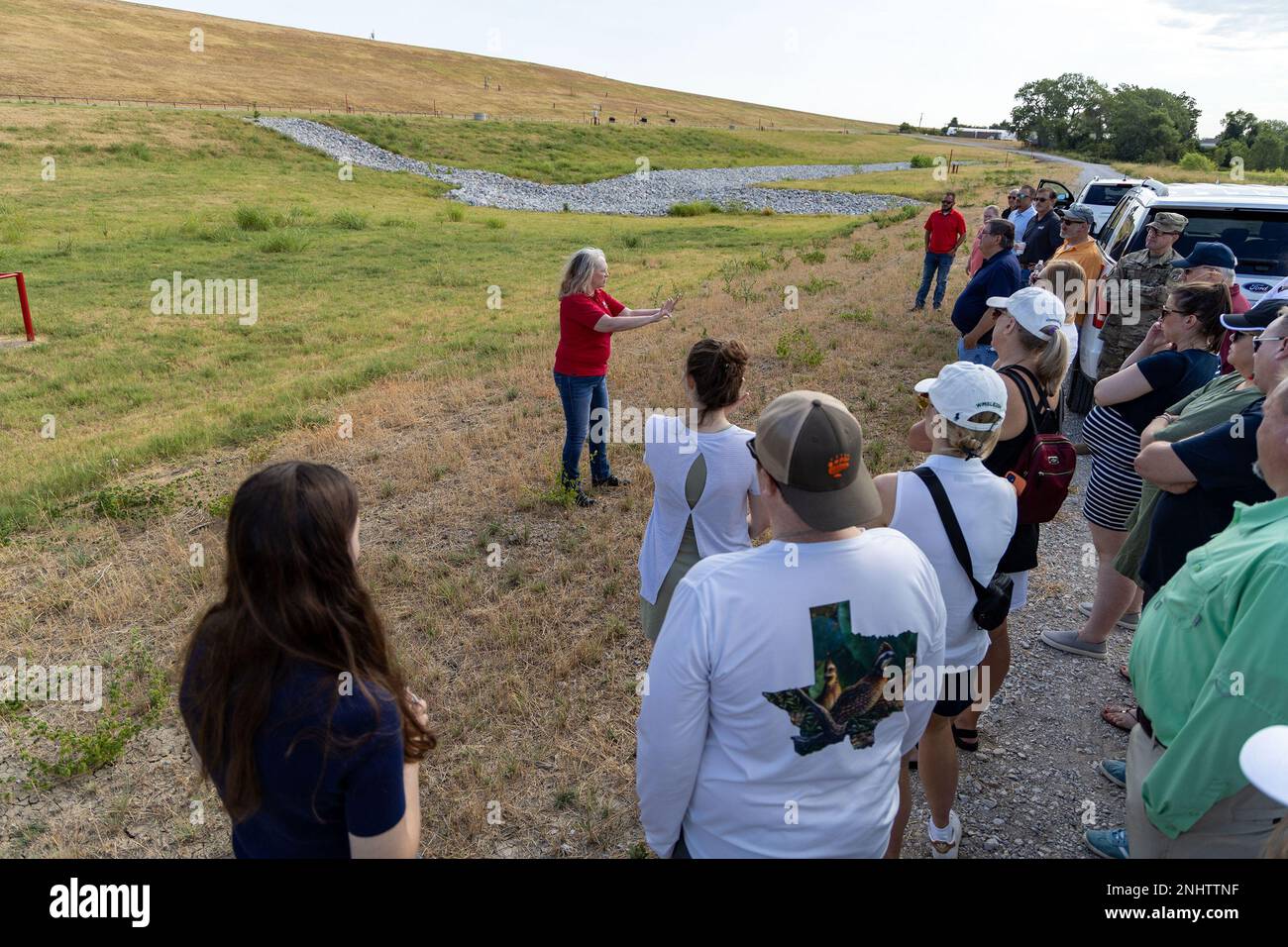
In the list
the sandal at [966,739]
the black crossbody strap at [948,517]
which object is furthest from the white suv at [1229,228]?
the black crossbody strap at [948,517]

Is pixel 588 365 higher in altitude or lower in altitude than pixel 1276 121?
lower

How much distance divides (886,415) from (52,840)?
7.37 m

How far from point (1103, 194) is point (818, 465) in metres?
21.4

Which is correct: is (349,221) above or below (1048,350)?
above

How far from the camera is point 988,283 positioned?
712 centimetres

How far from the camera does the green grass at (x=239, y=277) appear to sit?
9.80 meters

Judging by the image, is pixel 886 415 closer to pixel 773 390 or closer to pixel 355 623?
pixel 773 390

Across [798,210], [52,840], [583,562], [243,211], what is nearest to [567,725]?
[583,562]

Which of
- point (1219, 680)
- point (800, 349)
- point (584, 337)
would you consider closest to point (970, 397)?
point (1219, 680)

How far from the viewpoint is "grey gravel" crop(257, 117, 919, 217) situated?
45625mm

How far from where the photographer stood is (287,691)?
171cm

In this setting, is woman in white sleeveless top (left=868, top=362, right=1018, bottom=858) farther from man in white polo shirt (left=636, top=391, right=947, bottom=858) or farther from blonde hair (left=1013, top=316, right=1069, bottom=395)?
blonde hair (left=1013, top=316, right=1069, bottom=395)

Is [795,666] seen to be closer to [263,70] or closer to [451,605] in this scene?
[451,605]

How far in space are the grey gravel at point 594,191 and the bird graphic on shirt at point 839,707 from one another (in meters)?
43.7
